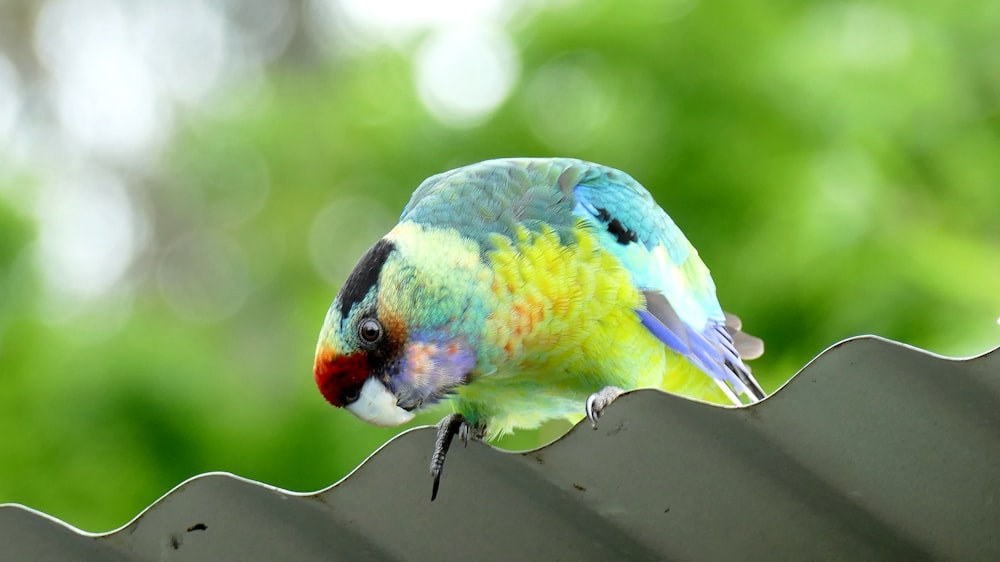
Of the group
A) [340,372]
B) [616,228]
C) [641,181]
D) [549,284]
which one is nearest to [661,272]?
[616,228]

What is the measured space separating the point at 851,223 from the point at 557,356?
1.96 m

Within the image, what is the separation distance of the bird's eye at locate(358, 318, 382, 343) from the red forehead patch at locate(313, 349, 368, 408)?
1.3 inches

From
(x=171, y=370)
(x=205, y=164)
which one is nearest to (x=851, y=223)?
(x=171, y=370)

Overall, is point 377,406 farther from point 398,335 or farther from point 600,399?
point 600,399

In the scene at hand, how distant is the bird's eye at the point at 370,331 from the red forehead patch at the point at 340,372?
32mm

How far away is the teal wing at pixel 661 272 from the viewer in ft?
6.79

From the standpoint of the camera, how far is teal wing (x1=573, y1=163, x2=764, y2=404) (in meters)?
2.07

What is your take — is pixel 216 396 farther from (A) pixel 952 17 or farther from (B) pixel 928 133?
(A) pixel 952 17

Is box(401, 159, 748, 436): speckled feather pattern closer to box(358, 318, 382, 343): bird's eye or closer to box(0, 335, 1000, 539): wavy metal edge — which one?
box(358, 318, 382, 343): bird's eye

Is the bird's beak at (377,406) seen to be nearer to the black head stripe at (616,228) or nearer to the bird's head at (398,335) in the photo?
the bird's head at (398,335)

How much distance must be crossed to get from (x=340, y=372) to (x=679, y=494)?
87 cm

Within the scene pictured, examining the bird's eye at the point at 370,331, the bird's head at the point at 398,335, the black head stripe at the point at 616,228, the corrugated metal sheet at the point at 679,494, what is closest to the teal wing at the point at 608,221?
the black head stripe at the point at 616,228

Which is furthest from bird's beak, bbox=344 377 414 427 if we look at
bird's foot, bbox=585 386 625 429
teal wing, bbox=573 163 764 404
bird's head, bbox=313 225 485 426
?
teal wing, bbox=573 163 764 404

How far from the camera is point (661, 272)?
214 centimetres
